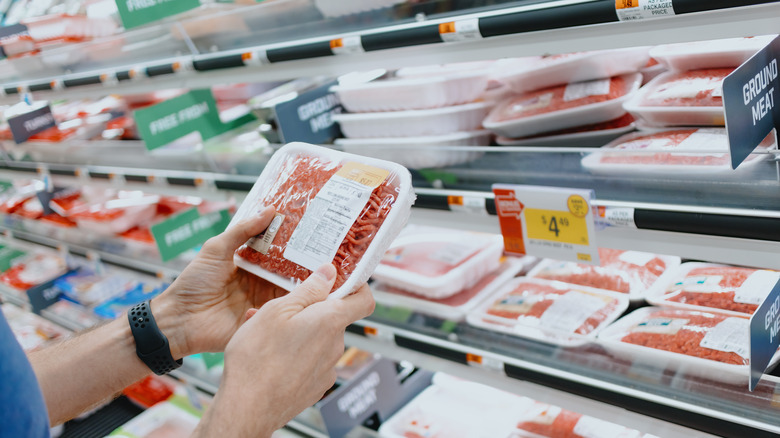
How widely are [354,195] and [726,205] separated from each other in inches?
27.8

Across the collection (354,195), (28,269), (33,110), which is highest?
(33,110)

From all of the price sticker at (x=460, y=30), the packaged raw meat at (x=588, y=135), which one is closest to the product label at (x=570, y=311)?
the packaged raw meat at (x=588, y=135)

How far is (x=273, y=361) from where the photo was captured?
42.8 inches

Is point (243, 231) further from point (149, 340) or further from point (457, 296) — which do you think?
point (457, 296)

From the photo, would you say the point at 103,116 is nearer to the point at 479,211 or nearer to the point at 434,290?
the point at 434,290

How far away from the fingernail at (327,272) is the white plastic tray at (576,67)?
835 mm

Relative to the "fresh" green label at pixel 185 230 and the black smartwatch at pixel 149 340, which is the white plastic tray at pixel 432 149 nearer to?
the black smartwatch at pixel 149 340

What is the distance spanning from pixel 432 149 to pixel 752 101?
2.74ft

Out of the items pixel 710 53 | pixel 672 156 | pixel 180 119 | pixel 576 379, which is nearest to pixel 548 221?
pixel 672 156

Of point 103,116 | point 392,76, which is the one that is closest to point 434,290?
point 392,76

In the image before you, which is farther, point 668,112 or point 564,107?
point 564,107

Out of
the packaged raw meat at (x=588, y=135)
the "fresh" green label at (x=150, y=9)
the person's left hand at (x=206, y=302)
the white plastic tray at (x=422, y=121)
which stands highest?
the "fresh" green label at (x=150, y=9)

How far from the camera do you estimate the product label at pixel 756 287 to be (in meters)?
1.50

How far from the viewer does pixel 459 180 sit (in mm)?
1746
